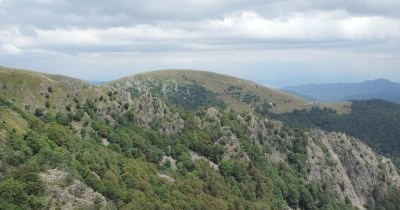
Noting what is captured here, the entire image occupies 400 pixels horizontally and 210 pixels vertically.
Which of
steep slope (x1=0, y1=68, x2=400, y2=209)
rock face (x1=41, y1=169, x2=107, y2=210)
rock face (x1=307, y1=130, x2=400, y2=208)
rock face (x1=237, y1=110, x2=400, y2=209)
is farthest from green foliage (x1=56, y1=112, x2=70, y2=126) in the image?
rock face (x1=307, y1=130, x2=400, y2=208)

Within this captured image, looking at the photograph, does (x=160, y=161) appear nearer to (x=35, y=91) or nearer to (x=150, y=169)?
(x=150, y=169)

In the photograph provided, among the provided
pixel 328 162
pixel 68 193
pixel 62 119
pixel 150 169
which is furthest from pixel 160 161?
pixel 328 162

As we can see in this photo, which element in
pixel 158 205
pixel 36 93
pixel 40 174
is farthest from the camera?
pixel 36 93

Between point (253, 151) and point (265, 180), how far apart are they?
15736 mm

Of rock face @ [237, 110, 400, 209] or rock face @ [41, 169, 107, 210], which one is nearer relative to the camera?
rock face @ [41, 169, 107, 210]

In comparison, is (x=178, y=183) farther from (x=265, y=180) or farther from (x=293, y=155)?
(x=293, y=155)

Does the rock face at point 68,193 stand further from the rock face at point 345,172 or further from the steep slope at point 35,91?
the rock face at point 345,172

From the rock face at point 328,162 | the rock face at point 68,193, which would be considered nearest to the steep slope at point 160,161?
the rock face at point 68,193

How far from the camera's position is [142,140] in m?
127

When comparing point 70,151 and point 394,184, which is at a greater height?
point 70,151

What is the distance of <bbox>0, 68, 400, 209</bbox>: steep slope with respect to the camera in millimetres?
71675

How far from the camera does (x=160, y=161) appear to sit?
123938 mm

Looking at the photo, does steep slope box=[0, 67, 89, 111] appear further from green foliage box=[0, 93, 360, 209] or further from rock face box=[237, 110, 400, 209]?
rock face box=[237, 110, 400, 209]

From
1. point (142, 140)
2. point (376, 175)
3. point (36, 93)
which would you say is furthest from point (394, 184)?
point (36, 93)
